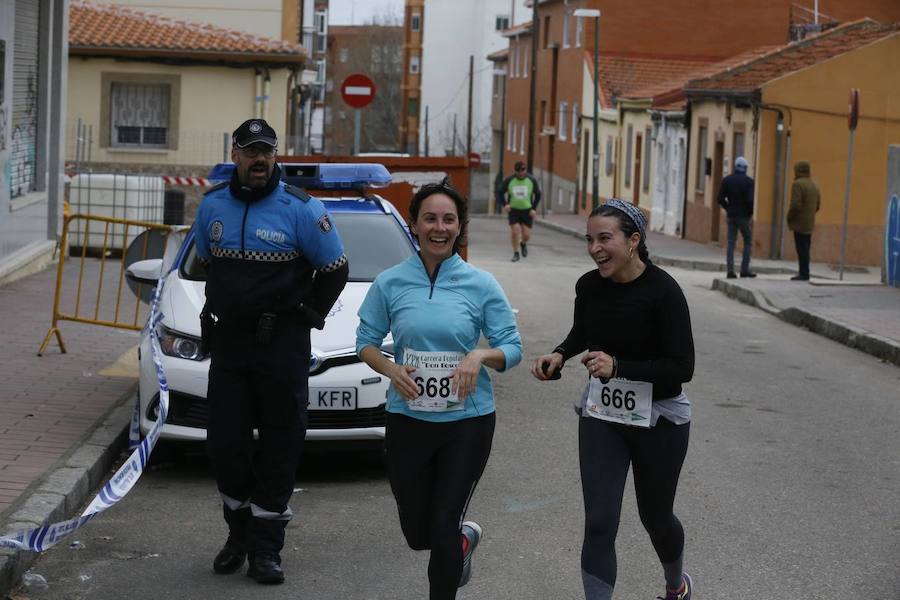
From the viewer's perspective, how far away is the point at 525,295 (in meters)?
20.5

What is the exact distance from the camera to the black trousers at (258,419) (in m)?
6.40

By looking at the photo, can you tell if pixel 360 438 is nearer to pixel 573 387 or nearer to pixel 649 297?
pixel 649 297

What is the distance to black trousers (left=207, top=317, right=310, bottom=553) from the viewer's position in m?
6.40

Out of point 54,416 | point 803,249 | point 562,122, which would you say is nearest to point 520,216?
point 803,249

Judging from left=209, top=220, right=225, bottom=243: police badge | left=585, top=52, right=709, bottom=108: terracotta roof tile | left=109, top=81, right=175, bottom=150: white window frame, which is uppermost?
left=585, top=52, right=709, bottom=108: terracotta roof tile

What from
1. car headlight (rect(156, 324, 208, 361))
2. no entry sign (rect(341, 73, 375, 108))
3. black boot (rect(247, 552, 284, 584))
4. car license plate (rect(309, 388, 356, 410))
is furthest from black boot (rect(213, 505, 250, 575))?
no entry sign (rect(341, 73, 375, 108))

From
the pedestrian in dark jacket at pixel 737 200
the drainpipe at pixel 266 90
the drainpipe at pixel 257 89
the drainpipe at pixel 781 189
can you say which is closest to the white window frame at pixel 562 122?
the drainpipe at pixel 781 189

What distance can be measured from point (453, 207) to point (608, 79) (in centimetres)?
4864

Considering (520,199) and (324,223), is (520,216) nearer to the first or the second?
(520,199)

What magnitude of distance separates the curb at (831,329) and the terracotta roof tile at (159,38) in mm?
13833

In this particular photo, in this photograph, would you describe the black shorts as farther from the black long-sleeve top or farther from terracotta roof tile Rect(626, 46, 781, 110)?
the black long-sleeve top

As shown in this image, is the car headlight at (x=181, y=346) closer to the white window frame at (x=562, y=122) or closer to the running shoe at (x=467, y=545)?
the running shoe at (x=467, y=545)

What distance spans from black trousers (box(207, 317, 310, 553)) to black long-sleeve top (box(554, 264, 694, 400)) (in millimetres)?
1423

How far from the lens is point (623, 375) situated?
17.7 feet
